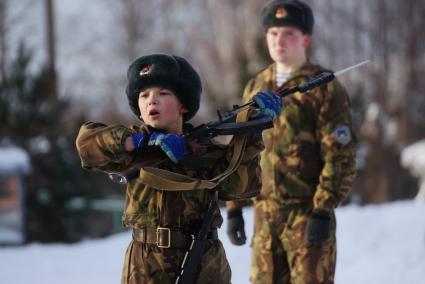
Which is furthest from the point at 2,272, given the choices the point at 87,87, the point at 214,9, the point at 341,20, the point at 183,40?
the point at 87,87

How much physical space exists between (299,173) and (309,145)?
0.16 metres

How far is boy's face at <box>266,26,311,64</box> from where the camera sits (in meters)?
4.86

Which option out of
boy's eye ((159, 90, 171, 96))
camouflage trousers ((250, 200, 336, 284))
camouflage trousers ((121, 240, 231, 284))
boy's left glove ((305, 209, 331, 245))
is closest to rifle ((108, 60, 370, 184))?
boy's eye ((159, 90, 171, 96))

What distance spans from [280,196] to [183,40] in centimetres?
3515

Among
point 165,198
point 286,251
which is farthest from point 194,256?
point 286,251

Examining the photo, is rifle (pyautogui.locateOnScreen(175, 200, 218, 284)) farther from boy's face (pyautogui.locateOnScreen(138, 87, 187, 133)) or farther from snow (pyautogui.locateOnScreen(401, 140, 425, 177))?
snow (pyautogui.locateOnScreen(401, 140, 425, 177))

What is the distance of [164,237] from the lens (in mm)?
3377

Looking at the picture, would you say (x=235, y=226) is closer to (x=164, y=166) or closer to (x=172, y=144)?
(x=164, y=166)

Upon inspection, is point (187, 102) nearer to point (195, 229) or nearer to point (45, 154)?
point (195, 229)

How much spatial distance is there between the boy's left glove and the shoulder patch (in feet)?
1.28

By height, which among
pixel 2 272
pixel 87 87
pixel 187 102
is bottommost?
pixel 2 272

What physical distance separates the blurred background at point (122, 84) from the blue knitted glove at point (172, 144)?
17.5ft

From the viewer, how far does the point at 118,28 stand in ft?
136

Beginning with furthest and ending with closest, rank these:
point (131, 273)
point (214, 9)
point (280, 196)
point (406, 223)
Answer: point (214, 9), point (406, 223), point (280, 196), point (131, 273)
